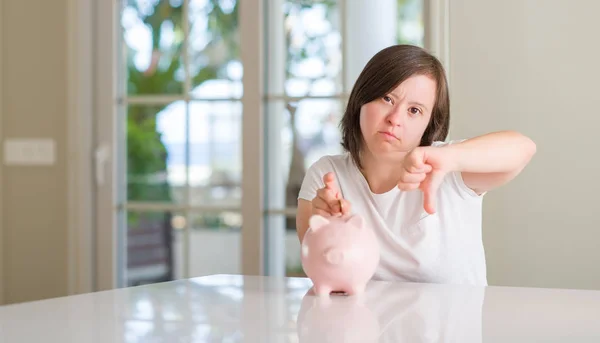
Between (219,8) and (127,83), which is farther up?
(219,8)

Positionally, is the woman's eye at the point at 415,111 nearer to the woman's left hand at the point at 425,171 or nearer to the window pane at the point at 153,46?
the woman's left hand at the point at 425,171

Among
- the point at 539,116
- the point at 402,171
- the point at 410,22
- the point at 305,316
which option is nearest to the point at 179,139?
the point at 410,22

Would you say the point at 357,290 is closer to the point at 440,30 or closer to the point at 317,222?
the point at 317,222

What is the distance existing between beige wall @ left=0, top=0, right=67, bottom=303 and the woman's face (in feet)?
6.41

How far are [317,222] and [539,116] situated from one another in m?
1.45

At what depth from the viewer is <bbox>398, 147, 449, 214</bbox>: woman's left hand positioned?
117 centimetres

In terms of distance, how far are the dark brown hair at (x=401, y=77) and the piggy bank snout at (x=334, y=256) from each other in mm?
386

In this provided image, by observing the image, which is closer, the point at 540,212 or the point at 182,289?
the point at 182,289

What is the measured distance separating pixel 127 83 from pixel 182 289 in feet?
6.46

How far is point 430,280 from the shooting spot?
152cm

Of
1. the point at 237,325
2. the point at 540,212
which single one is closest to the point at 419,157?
the point at 237,325

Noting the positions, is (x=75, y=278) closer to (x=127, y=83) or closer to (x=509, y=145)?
(x=127, y=83)

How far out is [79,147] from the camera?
3.03 meters

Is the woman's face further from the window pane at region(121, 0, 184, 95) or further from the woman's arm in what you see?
the window pane at region(121, 0, 184, 95)
